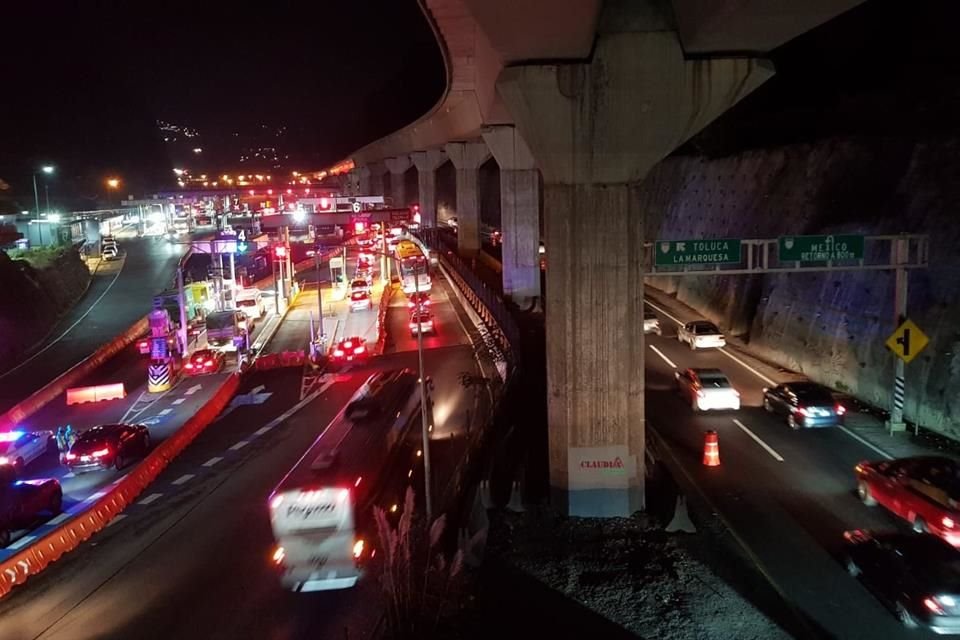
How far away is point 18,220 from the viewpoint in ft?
240

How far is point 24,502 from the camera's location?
19438 mm

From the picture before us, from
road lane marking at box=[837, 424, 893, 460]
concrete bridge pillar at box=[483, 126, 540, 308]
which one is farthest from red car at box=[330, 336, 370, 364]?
road lane marking at box=[837, 424, 893, 460]

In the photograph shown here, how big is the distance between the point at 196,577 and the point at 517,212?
107 feet

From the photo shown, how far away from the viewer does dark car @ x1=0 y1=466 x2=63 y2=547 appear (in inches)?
742

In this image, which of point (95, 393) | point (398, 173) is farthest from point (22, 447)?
point (398, 173)

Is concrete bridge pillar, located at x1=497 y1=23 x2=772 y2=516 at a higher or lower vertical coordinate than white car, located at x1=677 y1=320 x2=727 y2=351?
higher

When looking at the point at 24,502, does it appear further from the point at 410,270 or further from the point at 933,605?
the point at 410,270

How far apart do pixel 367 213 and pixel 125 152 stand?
95.0 metres

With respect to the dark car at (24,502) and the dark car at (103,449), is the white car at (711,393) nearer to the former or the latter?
the dark car at (103,449)

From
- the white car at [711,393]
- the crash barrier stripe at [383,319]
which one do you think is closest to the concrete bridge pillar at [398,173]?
the crash barrier stripe at [383,319]

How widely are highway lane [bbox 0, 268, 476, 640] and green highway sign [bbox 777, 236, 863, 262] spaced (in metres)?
11.4

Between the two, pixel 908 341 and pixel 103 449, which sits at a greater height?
pixel 908 341

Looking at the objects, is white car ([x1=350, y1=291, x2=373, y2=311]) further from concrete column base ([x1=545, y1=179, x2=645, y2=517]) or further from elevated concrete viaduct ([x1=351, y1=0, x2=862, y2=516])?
concrete column base ([x1=545, y1=179, x2=645, y2=517])

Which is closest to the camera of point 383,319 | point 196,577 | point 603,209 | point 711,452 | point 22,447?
point 196,577
